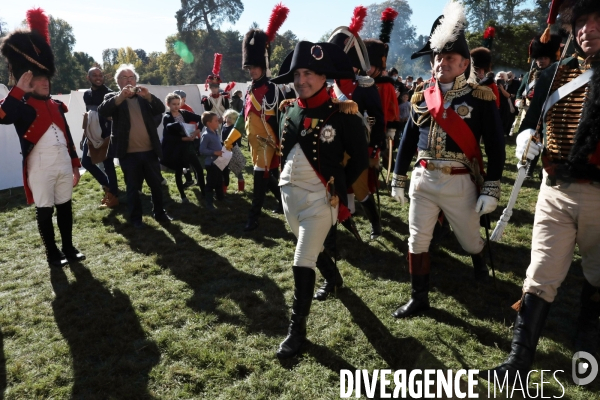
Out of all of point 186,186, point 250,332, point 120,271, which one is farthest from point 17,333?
point 186,186

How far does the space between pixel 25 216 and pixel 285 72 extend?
611 cm

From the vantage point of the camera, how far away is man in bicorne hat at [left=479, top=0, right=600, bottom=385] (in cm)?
255

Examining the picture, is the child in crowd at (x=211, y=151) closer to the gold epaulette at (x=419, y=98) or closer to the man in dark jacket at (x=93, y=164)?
the man in dark jacket at (x=93, y=164)

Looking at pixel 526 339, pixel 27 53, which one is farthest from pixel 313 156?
pixel 27 53

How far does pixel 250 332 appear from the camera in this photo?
370 centimetres

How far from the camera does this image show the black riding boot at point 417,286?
3787 mm

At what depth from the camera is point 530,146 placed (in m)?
2.88

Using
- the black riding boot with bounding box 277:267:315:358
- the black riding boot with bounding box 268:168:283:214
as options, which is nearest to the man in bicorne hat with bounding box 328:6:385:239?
the black riding boot with bounding box 277:267:315:358

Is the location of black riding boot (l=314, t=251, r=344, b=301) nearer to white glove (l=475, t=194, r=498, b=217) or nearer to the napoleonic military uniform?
the napoleonic military uniform

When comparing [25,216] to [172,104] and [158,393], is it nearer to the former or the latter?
[172,104]

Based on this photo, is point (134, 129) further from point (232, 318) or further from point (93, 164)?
point (232, 318)

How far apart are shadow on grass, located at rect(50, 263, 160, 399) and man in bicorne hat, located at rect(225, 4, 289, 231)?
2.25m

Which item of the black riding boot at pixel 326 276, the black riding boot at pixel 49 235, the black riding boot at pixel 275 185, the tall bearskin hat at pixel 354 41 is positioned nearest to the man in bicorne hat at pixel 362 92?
the tall bearskin hat at pixel 354 41

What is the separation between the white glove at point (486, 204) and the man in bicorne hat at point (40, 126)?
14.6 feet
